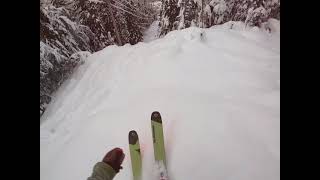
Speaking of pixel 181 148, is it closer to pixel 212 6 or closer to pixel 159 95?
pixel 159 95

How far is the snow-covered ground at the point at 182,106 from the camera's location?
6.32ft

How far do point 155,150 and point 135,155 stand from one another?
0.09m

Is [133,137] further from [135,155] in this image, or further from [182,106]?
[182,106]

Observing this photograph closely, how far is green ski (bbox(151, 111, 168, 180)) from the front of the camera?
1935 millimetres

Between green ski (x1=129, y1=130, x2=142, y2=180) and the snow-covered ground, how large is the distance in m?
0.03

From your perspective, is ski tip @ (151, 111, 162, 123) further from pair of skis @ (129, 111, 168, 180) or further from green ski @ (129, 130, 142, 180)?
green ski @ (129, 130, 142, 180)

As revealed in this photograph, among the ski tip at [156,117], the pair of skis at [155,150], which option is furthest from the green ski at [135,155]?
the ski tip at [156,117]

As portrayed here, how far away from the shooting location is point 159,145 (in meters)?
1.95

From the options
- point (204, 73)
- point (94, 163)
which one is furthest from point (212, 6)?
point (94, 163)

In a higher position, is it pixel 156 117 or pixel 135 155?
pixel 156 117

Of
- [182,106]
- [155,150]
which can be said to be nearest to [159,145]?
[155,150]

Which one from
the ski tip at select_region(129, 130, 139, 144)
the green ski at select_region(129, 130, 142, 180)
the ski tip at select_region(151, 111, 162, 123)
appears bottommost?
the green ski at select_region(129, 130, 142, 180)

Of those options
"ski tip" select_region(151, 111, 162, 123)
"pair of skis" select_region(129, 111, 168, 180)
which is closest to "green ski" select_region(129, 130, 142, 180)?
"pair of skis" select_region(129, 111, 168, 180)
